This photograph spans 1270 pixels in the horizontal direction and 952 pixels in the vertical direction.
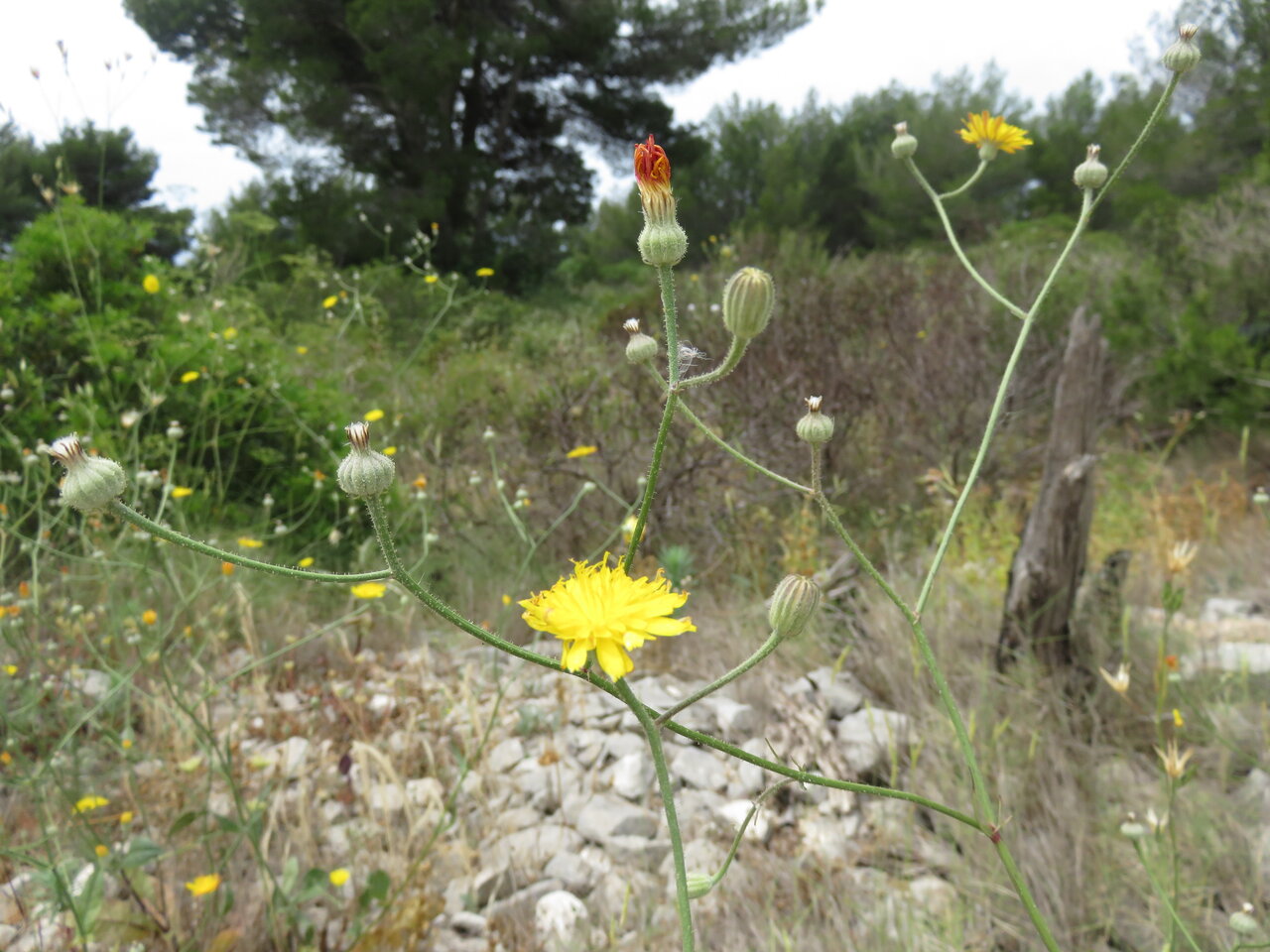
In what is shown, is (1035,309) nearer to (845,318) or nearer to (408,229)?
(845,318)

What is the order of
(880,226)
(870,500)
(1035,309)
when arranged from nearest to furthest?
(1035,309), (870,500), (880,226)

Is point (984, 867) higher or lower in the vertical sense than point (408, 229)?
higher

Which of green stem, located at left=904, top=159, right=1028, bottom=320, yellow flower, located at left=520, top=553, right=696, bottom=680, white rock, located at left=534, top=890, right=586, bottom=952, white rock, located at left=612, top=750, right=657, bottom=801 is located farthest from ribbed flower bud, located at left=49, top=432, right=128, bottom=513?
white rock, located at left=612, top=750, right=657, bottom=801

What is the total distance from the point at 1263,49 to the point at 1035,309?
1284cm

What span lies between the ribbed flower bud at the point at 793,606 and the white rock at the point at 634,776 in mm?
1347

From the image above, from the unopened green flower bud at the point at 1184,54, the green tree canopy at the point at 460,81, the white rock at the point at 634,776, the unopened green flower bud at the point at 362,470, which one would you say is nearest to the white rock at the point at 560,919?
the white rock at the point at 634,776

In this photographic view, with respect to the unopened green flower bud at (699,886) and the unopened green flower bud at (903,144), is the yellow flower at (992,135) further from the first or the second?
the unopened green flower bud at (699,886)

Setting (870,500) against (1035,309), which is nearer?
(1035,309)

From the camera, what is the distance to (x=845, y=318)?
15.1 feet

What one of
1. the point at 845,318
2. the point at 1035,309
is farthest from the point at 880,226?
the point at 1035,309

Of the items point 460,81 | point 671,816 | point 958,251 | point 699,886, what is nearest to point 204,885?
point 699,886

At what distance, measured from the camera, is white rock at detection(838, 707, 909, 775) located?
1.86 m

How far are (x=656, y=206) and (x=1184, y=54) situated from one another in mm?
731

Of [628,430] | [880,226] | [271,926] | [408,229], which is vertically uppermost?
[271,926]
